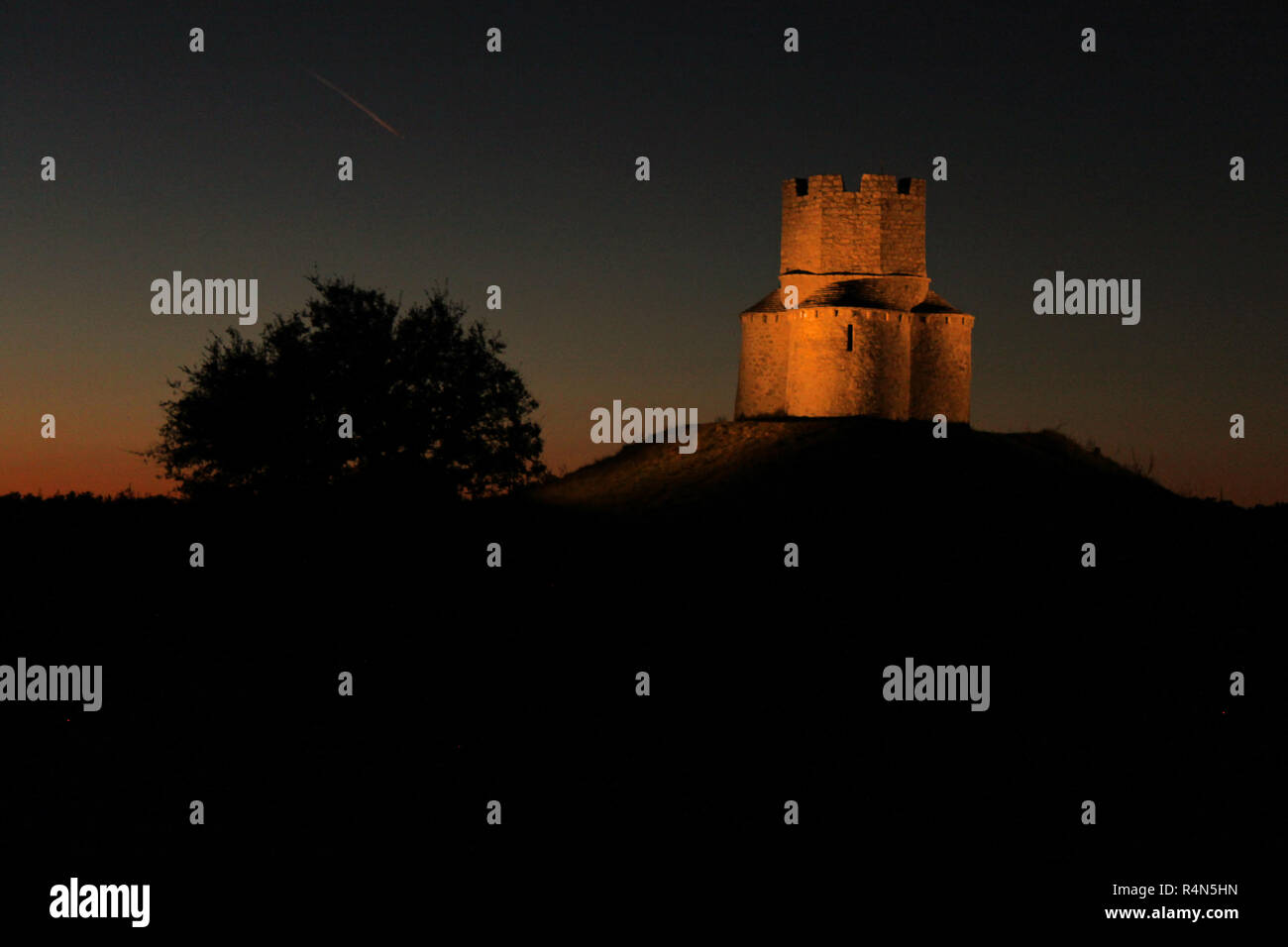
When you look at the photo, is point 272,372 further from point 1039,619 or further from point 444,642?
point 1039,619

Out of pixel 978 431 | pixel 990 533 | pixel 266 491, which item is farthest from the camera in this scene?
pixel 978 431

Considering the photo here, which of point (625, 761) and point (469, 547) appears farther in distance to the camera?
point (469, 547)

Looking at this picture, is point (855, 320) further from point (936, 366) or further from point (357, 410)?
point (357, 410)

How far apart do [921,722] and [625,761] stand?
4940mm

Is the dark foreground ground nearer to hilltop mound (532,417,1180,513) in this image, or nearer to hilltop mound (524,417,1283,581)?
hilltop mound (524,417,1283,581)

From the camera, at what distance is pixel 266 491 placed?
44719 millimetres

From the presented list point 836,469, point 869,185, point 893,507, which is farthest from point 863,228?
Result: point 893,507

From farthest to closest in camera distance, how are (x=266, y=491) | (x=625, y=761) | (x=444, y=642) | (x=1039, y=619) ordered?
(x=266, y=491) → (x=1039, y=619) → (x=444, y=642) → (x=625, y=761)

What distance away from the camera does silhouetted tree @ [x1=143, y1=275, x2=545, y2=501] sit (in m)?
45.6

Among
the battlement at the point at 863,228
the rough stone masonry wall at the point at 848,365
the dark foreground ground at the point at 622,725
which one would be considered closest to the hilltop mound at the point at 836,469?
the rough stone masonry wall at the point at 848,365

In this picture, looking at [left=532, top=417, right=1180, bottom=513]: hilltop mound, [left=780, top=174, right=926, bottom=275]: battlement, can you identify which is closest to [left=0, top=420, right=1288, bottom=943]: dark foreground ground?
[left=532, top=417, right=1180, bottom=513]: hilltop mound

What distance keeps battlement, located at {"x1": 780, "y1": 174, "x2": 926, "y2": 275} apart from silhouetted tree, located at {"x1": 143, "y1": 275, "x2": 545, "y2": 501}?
11.5m
